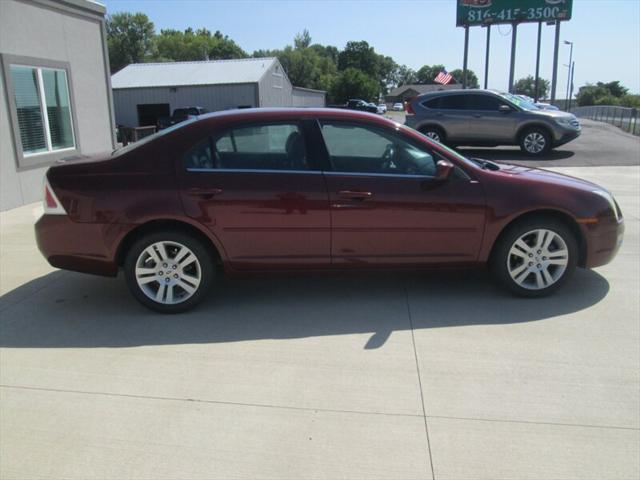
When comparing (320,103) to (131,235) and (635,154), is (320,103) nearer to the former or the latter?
(635,154)

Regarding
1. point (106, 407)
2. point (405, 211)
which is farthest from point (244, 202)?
point (106, 407)

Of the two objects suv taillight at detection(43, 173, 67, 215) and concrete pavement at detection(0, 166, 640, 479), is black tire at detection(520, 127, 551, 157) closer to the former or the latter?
concrete pavement at detection(0, 166, 640, 479)

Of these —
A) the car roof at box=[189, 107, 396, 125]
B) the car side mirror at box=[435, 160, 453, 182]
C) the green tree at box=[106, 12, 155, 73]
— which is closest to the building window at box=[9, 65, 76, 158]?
the car roof at box=[189, 107, 396, 125]

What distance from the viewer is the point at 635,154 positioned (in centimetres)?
1552

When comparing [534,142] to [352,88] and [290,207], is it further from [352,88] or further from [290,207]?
[352,88]

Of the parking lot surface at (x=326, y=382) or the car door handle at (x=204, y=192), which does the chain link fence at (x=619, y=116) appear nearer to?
the parking lot surface at (x=326, y=382)

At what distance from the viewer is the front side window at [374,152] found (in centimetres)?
443

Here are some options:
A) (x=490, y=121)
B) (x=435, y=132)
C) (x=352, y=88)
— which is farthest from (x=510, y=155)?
(x=352, y=88)

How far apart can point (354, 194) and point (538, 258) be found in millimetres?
1669

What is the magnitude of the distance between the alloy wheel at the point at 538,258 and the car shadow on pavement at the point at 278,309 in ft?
0.63

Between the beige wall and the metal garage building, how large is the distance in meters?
28.3

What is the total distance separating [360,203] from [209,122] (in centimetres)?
138

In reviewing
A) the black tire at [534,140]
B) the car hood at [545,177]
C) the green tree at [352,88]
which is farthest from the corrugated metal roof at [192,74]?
the green tree at [352,88]

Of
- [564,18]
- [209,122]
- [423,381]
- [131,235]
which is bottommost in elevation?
[423,381]
